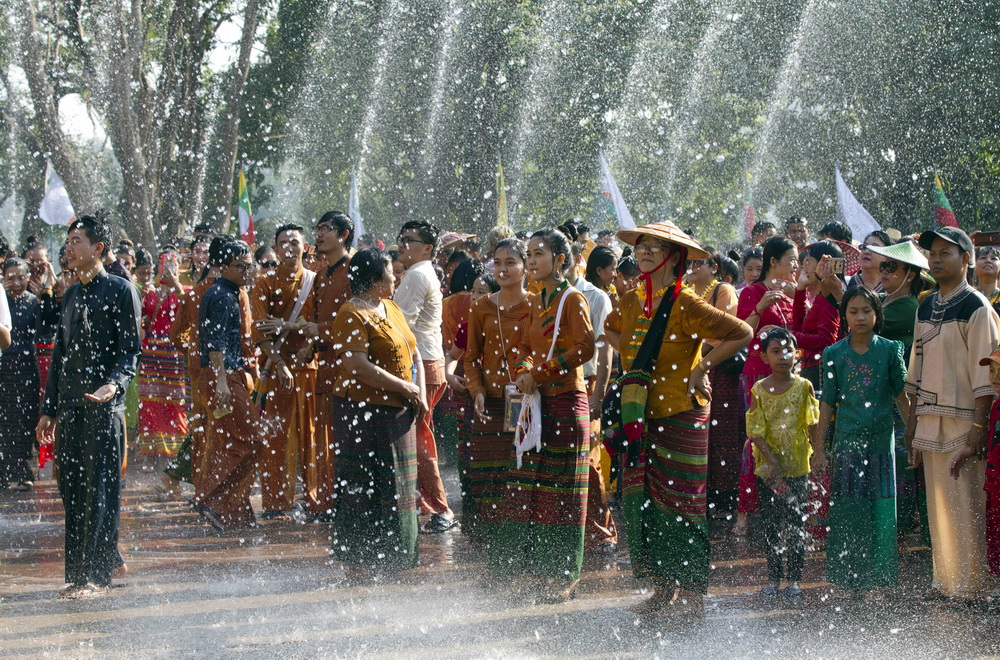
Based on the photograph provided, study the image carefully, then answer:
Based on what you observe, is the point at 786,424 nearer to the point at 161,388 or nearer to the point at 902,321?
the point at 902,321

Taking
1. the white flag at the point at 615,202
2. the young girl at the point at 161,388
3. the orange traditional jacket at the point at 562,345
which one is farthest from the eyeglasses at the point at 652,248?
the white flag at the point at 615,202

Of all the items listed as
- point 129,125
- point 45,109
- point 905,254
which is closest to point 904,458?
point 905,254

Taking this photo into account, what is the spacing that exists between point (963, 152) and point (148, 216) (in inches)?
615

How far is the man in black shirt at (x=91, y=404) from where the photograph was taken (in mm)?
5555

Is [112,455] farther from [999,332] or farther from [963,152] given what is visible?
[963,152]

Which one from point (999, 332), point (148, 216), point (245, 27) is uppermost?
point (245, 27)

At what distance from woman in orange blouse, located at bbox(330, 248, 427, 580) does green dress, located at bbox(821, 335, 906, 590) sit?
2.15 meters

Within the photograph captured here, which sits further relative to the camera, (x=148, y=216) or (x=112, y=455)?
(x=148, y=216)

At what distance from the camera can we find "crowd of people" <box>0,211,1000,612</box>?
206 inches

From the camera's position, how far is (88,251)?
5668 millimetres

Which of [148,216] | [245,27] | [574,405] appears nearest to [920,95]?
[245,27]

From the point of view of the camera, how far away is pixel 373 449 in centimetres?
579

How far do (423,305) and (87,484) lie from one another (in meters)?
2.37

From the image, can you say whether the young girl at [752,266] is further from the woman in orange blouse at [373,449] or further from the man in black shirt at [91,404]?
the man in black shirt at [91,404]
